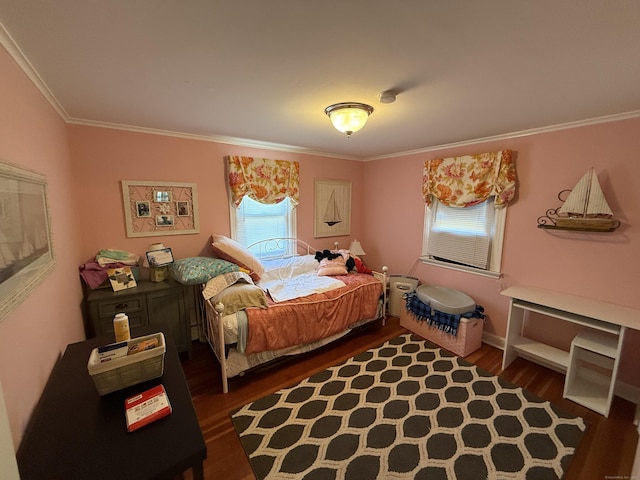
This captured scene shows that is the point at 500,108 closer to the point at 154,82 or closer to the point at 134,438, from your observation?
the point at 154,82

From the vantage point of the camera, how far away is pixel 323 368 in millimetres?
2613

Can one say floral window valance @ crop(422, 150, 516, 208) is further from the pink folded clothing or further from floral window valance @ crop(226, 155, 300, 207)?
the pink folded clothing

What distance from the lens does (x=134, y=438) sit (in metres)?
0.98

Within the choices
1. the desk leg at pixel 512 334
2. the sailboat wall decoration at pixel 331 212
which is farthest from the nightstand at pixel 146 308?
the desk leg at pixel 512 334

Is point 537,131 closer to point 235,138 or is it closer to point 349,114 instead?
point 349,114

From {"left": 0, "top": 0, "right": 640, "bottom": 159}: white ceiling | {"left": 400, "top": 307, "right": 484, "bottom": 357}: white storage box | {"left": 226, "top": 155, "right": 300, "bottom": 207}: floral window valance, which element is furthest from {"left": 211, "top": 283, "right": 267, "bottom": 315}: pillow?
{"left": 400, "top": 307, "right": 484, "bottom": 357}: white storage box

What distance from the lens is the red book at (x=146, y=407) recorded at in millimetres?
1034

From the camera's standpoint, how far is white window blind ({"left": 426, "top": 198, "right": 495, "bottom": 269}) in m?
3.05

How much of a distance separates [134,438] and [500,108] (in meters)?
2.92

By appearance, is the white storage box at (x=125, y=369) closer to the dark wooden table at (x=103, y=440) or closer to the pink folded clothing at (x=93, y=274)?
the dark wooden table at (x=103, y=440)

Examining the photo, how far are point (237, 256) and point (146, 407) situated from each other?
1.90 metres

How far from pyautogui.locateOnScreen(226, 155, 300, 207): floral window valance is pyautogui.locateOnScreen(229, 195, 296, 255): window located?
0.12 meters

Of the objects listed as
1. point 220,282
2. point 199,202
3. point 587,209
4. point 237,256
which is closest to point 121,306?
point 220,282

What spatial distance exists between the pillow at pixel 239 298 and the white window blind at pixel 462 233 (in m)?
2.39
